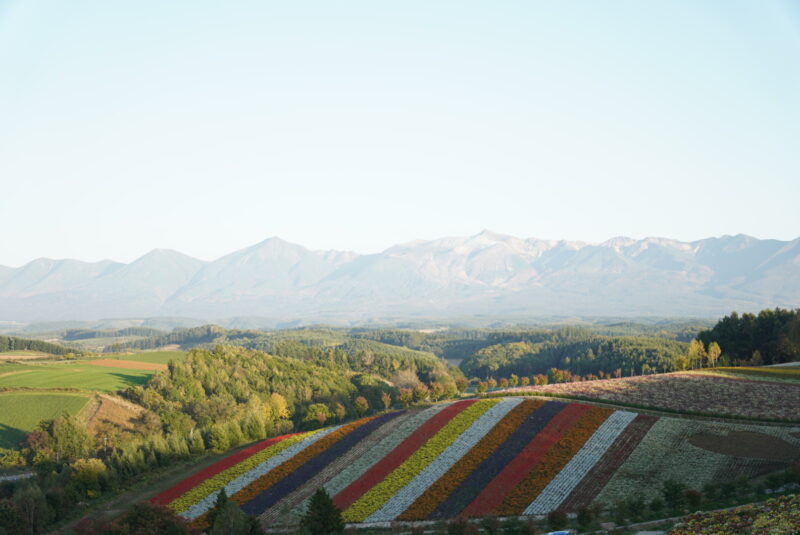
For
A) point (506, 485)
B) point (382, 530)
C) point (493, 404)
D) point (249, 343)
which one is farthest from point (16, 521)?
point (249, 343)

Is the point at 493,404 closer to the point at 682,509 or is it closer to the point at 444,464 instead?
the point at 444,464

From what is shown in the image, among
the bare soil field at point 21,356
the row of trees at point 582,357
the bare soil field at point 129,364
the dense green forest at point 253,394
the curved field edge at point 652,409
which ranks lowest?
the row of trees at point 582,357

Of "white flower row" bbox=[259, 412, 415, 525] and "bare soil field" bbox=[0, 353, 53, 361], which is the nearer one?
"white flower row" bbox=[259, 412, 415, 525]

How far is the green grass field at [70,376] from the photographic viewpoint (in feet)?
233

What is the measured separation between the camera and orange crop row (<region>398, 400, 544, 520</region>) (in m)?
33.3

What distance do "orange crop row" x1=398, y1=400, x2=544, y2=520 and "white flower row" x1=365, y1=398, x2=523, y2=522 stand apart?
40 cm

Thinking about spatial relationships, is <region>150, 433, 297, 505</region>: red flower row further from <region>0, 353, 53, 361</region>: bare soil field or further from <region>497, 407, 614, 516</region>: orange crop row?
<region>0, 353, 53, 361</region>: bare soil field

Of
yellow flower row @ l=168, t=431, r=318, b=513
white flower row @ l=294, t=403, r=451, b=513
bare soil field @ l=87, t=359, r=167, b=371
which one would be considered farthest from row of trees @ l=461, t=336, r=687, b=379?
bare soil field @ l=87, t=359, r=167, b=371

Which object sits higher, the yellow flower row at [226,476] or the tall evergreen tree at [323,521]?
the tall evergreen tree at [323,521]

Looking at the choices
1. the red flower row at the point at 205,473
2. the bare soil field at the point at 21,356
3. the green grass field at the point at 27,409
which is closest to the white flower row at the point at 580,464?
the red flower row at the point at 205,473

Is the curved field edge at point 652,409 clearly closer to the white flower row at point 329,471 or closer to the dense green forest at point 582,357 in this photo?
the white flower row at point 329,471

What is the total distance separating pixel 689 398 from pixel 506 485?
20172mm

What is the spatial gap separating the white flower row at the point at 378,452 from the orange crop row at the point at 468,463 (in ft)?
19.7

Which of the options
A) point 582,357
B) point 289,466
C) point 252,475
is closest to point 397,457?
point 289,466
